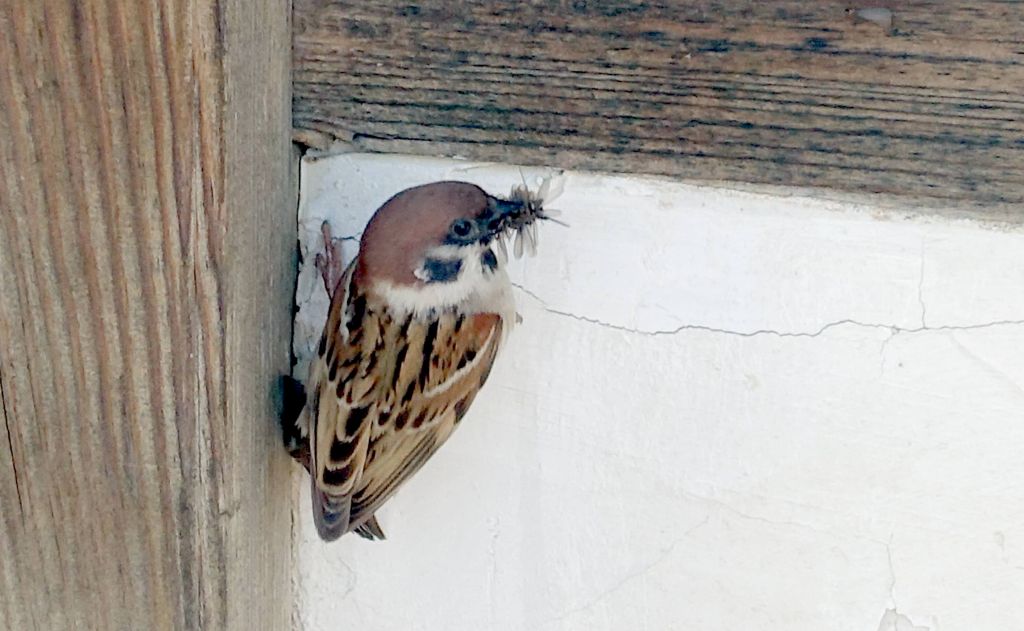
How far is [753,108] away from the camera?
959 millimetres

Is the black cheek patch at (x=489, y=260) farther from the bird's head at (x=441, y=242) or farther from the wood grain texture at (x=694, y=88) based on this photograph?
the wood grain texture at (x=694, y=88)

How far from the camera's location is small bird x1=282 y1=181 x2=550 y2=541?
106 centimetres

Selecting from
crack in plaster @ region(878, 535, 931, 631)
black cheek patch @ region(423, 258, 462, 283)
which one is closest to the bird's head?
black cheek patch @ region(423, 258, 462, 283)

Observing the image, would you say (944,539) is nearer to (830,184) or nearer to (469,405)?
(830,184)

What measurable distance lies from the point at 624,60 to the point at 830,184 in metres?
0.22

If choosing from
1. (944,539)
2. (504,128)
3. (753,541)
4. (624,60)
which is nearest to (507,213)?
(504,128)

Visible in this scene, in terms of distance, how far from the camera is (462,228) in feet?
3.52

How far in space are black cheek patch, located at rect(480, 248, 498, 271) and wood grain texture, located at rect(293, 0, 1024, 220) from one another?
130mm

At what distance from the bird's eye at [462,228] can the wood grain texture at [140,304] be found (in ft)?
0.56

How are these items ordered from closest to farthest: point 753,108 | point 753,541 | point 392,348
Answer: point 753,108
point 753,541
point 392,348

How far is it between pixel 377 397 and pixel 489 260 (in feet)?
0.64

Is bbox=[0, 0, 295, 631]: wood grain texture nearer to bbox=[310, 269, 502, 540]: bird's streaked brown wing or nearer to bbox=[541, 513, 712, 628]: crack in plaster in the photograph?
bbox=[310, 269, 502, 540]: bird's streaked brown wing

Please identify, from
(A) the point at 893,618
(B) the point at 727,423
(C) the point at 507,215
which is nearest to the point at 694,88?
(C) the point at 507,215

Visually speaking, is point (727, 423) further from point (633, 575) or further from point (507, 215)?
point (507, 215)
